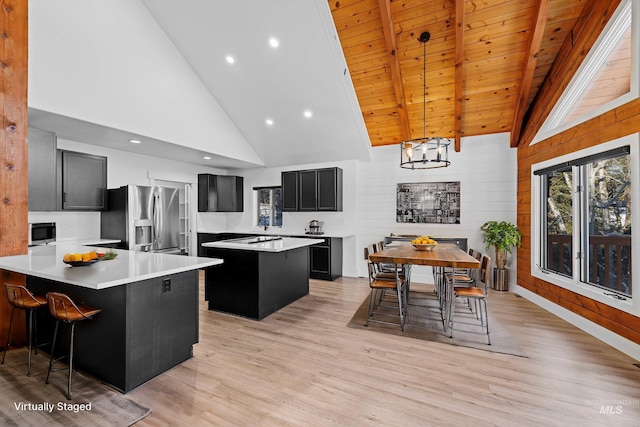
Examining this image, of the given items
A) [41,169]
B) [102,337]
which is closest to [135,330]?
[102,337]

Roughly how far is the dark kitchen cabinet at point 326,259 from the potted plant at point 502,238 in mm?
2833

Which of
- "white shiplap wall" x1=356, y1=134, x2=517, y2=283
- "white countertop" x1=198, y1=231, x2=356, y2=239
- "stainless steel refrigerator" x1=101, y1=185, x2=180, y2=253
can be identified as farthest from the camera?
"white countertop" x1=198, y1=231, x2=356, y2=239

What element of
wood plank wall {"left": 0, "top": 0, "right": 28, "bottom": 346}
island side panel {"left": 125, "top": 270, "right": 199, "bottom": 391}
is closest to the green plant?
island side panel {"left": 125, "top": 270, "right": 199, "bottom": 391}

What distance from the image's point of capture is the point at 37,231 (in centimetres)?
399

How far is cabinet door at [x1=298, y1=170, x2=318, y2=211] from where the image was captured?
20.5ft

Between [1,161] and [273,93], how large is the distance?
3453mm

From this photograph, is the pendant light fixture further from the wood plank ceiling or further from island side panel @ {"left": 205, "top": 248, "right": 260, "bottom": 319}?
island side panel @ {"left": 205, "top": 248, "right": 260, "bottom": 319}

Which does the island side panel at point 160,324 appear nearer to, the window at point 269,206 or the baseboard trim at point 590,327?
the baseboard trim at point 590,327

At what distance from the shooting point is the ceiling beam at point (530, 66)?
3307mm

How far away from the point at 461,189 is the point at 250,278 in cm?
424

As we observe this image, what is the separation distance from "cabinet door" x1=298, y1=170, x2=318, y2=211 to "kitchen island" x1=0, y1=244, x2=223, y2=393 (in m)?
3.76

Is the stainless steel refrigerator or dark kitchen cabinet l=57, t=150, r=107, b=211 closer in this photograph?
dark kitchen cabinet l=57, t=150, r=107, b=211

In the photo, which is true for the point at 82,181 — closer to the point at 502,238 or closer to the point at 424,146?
the point at 424,146

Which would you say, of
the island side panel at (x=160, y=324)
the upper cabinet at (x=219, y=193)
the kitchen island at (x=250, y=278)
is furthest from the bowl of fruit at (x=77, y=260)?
the upper cabinet at (x=219, y=193)
